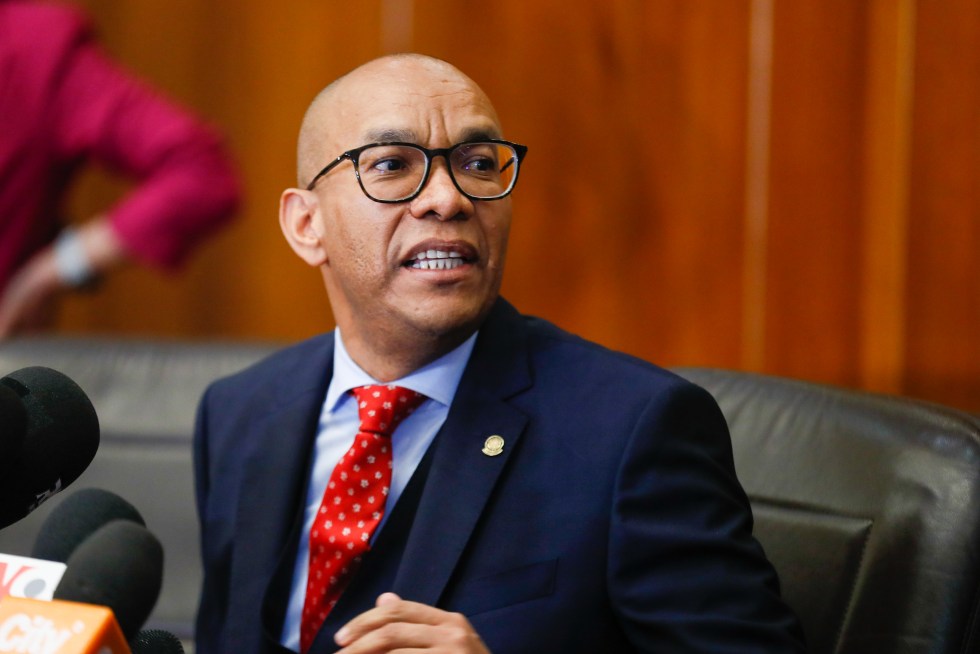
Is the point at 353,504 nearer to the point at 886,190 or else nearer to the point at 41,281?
the point at 41,281

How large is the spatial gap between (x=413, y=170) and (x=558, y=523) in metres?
0.43

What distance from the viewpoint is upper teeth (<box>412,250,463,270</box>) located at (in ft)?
4.22

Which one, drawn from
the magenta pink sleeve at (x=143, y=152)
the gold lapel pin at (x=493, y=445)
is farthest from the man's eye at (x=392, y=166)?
the magenta pink sleeve at (x=143, y=152)

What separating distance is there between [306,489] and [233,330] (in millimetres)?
1943

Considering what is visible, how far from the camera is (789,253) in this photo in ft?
8.91

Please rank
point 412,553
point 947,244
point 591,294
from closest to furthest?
point 412,553
point 947,244
point 591,294

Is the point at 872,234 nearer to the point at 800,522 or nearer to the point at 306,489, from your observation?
the point at 800,522

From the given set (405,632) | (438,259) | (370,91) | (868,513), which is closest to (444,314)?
(438,259)

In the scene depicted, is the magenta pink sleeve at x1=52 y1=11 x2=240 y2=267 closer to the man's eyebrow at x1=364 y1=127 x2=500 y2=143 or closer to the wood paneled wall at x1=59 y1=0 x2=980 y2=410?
the wood paneled wall at x1=59 y1=0 x2=980 y2=410

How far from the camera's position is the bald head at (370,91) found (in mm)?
1333

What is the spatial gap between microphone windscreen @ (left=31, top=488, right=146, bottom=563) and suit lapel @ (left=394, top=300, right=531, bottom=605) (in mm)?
489

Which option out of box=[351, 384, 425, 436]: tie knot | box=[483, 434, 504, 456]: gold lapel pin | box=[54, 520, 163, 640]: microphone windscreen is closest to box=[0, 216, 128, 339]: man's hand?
box=[351, 384, 425, 436]: tie knot

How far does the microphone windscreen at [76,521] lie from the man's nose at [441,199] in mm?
595

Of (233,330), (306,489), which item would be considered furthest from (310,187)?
(233,330)
